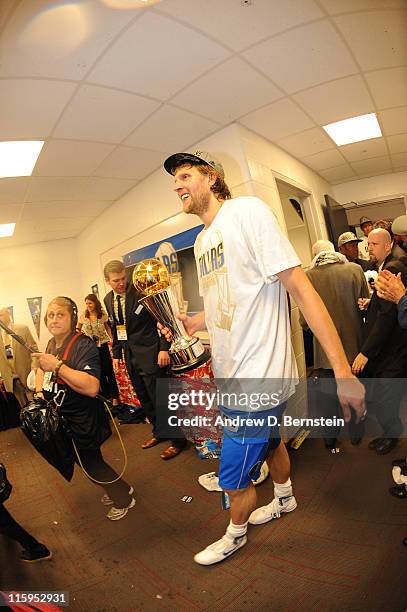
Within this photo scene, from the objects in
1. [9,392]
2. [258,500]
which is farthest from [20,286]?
[258,500]

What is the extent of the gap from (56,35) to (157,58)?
0.21 meters

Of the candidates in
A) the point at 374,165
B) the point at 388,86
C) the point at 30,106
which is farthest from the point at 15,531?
the point at 388,86

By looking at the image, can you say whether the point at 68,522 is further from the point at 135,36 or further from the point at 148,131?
the point at 135,36

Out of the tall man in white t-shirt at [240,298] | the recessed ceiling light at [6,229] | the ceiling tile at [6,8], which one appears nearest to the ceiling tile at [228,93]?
the tall man in white t-shirt at [240,298]

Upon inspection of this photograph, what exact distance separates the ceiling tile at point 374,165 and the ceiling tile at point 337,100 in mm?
104

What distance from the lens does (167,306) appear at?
2.45 ft

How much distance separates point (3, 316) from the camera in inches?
29.3

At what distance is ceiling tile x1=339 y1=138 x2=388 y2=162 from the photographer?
0.62 meters

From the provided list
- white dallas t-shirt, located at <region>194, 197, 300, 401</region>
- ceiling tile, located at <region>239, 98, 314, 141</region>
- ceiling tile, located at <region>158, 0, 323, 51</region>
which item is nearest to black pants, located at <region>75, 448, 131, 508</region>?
white dallas t-shirt, located at <region>194, 197, 300, 401</region>

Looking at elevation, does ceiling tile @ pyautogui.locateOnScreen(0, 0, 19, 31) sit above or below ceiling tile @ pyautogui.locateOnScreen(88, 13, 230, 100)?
above

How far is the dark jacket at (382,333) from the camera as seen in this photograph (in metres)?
0.63

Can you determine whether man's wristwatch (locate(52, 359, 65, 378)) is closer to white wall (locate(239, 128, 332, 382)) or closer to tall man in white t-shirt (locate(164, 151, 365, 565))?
tall man in white t-shirt (locate(164, 151, 365, 565))

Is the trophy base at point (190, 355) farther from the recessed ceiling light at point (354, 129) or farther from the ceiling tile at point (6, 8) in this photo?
the ceiling tile at point (6, 8)

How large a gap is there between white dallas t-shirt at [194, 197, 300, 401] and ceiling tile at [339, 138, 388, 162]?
9.8 inches
